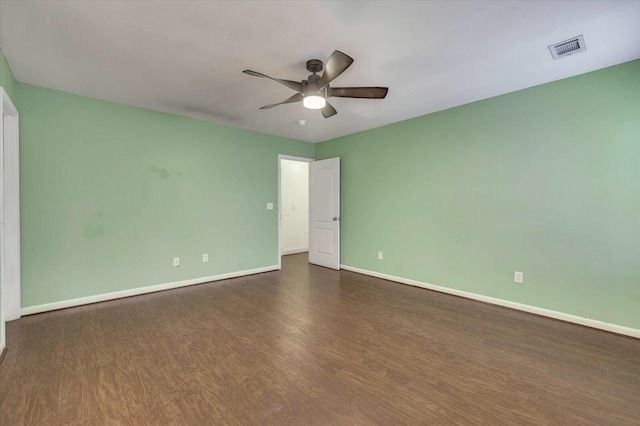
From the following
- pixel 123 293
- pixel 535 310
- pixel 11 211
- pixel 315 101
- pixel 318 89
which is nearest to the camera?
pixel 318 89

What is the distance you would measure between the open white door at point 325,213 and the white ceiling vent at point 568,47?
3.25 m

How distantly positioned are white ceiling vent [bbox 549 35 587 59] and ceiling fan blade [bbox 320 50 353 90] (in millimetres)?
1786

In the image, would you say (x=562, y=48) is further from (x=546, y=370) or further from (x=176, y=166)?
(x=176, y=166)

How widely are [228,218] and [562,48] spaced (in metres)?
4.44

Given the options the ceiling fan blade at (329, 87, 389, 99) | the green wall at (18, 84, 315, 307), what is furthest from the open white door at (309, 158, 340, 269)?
the ceiling fan blade at (329, 87, 389, 99)

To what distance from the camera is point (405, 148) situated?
4305mm

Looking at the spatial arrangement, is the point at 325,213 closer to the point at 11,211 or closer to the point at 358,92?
the point at 358,92

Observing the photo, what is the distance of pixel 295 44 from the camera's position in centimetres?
228

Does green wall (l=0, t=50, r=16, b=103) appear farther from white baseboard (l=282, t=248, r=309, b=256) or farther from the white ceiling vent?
white baseboard (l=282, t=248, r=309, b=256)

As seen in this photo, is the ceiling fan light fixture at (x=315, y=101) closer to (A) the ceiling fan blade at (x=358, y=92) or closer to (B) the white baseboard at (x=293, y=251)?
(A) the ceiling fan blade at (x=358, y=92)

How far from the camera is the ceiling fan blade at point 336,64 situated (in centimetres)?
194

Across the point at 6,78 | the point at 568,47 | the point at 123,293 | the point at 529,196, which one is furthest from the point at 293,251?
the point at 568,47

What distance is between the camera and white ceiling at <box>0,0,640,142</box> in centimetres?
190

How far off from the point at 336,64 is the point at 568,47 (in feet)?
6.56
